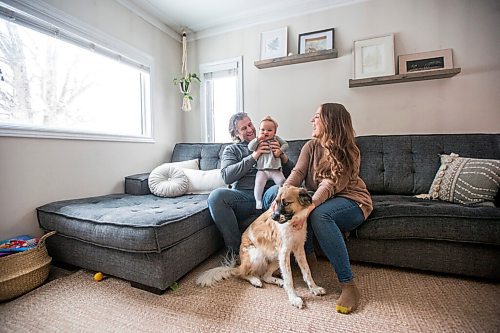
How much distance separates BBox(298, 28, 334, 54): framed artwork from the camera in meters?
2.36

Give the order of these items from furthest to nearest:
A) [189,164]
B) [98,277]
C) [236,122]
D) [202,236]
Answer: [189,164], [236,122], [202,236], [98,277]

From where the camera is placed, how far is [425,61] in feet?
6.83

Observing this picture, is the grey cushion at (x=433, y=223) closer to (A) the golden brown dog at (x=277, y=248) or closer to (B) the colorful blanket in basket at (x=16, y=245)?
(A) the golden brown dog at (x=277, y=248)

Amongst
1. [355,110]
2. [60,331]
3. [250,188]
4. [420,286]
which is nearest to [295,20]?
[355,110]

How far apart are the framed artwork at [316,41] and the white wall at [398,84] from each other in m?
0.07

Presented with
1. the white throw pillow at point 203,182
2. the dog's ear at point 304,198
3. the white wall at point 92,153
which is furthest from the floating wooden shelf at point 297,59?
the dog's ear at point 304,198

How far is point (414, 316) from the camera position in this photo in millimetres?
1048

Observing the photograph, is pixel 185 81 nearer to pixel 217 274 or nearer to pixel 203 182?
pixel 203 182

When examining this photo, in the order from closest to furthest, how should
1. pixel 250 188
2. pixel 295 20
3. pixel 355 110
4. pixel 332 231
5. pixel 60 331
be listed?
pixel 60 331
pixel 332 231
pixel 250 188
pixel 355 110
pixel 295 20

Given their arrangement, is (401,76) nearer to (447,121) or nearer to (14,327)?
(447,121)

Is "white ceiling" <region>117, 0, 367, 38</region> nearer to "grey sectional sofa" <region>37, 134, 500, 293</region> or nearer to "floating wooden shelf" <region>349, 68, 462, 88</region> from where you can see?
"floating wooden shelf" <region>349, 68, 462, 88</region>

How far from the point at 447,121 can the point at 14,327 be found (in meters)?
3.30

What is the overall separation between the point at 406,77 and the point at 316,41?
952 millimetres

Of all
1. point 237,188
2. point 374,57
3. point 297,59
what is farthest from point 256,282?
point 374,57
